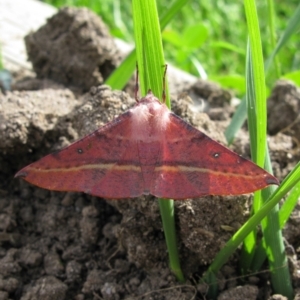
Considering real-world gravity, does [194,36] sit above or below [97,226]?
above

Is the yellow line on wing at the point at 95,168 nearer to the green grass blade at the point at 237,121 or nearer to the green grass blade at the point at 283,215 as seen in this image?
the green grass blade at the point at 283,215

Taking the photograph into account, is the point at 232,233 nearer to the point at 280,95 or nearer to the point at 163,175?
the point at 163,175

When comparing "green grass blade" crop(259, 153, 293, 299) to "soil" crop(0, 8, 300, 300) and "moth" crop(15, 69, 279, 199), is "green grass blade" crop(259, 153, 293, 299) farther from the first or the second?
"moth" crop(15, 69, 279, 199)

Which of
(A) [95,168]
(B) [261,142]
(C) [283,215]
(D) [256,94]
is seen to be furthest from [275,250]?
(A) [95,168]

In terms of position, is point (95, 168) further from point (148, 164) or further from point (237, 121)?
point (237, 121)

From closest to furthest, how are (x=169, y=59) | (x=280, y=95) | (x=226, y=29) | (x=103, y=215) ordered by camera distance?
(x=103, y=215), (x=280, y=95), (x=169, y=59), (x=226, y=29)

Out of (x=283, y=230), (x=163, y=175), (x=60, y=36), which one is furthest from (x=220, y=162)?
(x=60, y=36)
